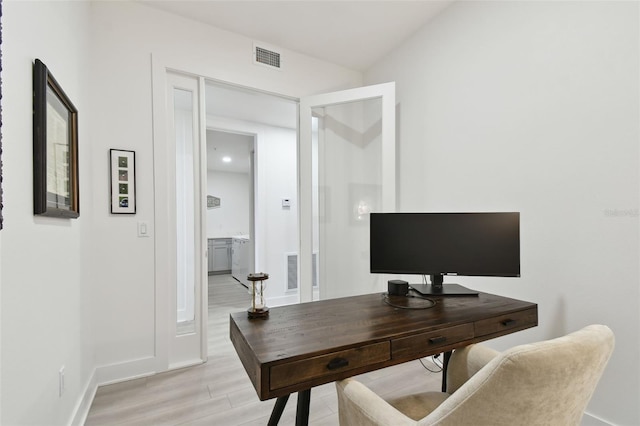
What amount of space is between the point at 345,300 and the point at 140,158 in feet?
6.24

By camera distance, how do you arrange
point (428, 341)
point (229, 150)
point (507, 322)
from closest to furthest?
point (428, 341) → point (507, 322) → point (229, 150)

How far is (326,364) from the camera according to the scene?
108cm

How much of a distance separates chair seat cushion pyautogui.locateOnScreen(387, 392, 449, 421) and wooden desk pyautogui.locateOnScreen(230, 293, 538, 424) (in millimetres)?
169

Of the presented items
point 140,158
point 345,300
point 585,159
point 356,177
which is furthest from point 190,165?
point 585,159

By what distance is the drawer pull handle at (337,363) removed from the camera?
3.58ft

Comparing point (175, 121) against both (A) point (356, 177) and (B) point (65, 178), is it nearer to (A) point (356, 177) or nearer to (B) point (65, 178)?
(B) point (65, 178)

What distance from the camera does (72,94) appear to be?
5.64ft

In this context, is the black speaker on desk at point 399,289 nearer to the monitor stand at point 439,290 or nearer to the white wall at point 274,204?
the monitor stand at point 439,290

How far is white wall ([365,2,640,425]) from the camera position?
150 centimetres

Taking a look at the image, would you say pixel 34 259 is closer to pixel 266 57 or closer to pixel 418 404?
pixel 418 404

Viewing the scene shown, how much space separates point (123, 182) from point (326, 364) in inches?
81.4

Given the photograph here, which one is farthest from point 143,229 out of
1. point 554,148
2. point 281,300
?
point 554,148

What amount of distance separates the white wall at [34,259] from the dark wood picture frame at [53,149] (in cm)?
3

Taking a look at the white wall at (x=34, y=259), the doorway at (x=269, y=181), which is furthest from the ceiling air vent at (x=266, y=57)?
the white wall at (x=34, y=259)
